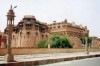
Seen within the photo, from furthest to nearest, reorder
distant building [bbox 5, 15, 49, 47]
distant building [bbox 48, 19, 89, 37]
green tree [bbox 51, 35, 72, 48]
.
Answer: distant building [bbox 48, 19, 89, 37], distant building [bbox 5, 15, 49, 47], green tree [bbox 51, 35, 72, 48]

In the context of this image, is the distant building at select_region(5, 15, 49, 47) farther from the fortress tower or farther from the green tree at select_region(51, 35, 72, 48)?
the green tree at select_region(51, 35, 72, 48)

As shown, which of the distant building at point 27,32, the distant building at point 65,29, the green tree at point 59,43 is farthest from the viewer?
the distant building at point 65,29

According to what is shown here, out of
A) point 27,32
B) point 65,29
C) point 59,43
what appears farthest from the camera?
point 65,29

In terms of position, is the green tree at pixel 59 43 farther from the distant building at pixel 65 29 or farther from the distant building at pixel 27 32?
the distant building at pixel 65 29

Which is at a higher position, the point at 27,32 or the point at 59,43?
the point at 27,32

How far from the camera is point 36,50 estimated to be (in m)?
46.5

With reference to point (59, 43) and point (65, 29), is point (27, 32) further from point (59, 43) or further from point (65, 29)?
point (65, 29)

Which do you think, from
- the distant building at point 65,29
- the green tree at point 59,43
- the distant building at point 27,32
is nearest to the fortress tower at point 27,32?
the distant building at point 27,32

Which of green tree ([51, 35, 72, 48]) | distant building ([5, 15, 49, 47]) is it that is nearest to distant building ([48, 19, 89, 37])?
distant building ([5, 15, 49, 47])

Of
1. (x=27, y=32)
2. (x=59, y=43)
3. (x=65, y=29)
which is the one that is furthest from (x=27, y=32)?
(x=65, y=29)

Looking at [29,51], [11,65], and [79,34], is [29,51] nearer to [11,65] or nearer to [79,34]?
[11,65]

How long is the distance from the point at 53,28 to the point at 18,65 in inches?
3868

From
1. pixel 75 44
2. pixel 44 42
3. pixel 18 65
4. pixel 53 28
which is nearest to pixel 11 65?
pixel 18 65

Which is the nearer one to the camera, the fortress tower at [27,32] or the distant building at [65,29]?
the fortress tower at [27,32]
